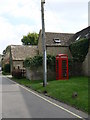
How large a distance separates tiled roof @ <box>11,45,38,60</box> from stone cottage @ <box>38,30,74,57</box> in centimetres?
1032

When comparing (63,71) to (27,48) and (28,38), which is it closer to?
(27,48)

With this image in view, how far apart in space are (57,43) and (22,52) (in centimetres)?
1439

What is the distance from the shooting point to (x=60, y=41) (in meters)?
37.8

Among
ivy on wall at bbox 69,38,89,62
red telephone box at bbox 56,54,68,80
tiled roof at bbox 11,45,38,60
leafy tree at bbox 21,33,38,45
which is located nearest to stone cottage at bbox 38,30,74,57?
ivy on wall at bbox 69,38,89,62

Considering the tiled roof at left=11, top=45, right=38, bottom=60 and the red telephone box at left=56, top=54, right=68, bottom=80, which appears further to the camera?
the tiled roof at left=11, top=45, right=38, bottom=60

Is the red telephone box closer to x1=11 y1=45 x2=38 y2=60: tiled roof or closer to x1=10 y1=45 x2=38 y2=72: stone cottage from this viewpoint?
x1=10 y1=45 x2=38 y2=72: stone cottage

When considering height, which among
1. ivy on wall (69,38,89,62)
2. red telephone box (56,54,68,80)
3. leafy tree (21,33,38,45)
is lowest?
red telephone box (56,54,68,80)

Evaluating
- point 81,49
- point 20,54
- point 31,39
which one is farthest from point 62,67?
point 31,39

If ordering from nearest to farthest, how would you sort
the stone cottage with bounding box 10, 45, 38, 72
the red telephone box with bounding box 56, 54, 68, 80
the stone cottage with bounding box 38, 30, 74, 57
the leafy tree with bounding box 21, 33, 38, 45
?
1. the red telephone box with bounding box 56, 54, 68, 80
2. the stone cottage with bounding box 38, 30, 74, 57
3. the stone cottage with bounding box 10, 45, 38, 72
4. the leafy tree with bounding box 21, 33, 38, 45

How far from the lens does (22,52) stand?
4947 centimetres

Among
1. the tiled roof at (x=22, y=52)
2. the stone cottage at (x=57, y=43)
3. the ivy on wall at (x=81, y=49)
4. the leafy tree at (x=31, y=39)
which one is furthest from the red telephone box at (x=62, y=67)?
the leafy tree at (x=31, y=39)

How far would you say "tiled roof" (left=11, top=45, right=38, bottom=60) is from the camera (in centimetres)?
4775

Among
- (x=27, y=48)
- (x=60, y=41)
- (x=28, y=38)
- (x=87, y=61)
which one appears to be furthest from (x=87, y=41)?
(x=28, y=38)

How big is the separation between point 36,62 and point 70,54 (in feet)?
37.3
